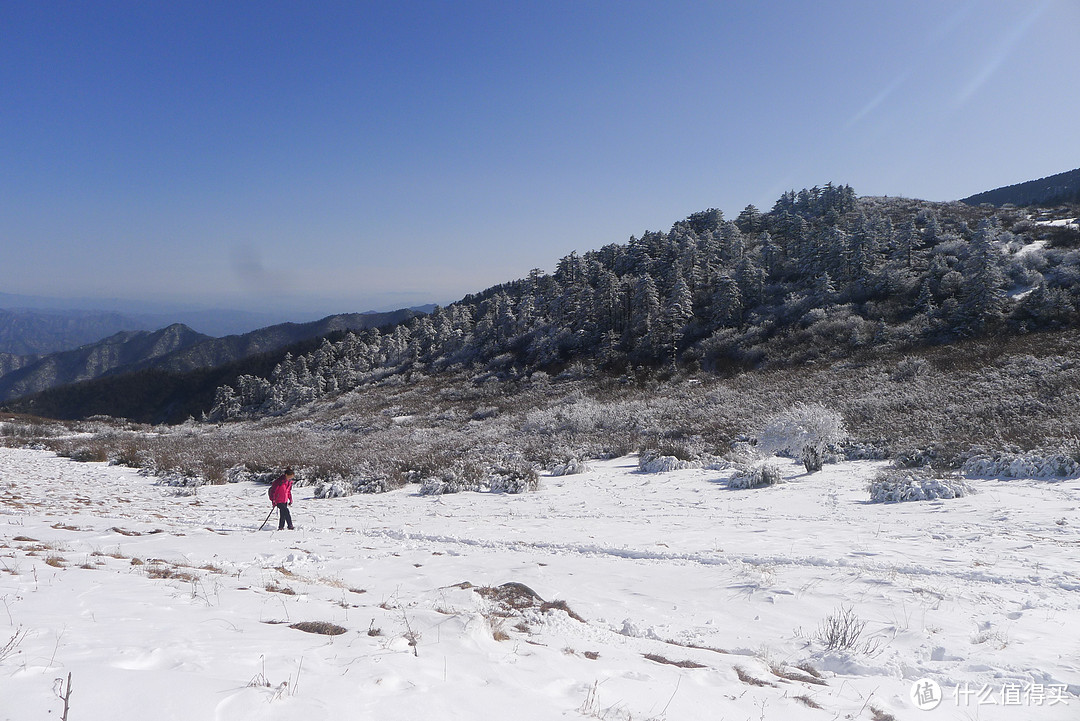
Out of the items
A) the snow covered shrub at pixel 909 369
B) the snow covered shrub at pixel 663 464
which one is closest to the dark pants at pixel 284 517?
the snow covered shrub at pixel 663 464

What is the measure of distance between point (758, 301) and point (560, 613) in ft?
163

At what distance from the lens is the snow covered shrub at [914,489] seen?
11031mm

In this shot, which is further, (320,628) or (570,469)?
(570,469)

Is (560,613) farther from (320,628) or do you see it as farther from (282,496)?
(282,496)

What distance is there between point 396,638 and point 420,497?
37.5 feet

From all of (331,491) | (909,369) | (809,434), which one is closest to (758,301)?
(909,369)

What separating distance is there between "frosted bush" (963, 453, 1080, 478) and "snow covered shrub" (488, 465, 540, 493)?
1178 centimetres

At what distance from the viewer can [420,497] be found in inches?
606

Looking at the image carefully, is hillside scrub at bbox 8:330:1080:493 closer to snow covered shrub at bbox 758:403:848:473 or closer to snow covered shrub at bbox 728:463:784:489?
snow covered shrub at bbox 758:403:848:473

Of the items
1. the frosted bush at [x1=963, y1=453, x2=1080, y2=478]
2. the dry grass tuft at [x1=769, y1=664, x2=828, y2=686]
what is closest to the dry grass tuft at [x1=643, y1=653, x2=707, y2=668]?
the dry grass tuft at [x1=769, y1=664, x2=828, y2=686]

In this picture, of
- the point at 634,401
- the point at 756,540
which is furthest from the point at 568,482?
the point at 634,401

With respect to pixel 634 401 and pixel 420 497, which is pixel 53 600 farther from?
pixel 634 401

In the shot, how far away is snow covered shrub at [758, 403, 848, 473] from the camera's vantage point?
15.3 metres

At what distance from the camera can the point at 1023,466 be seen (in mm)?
12141
